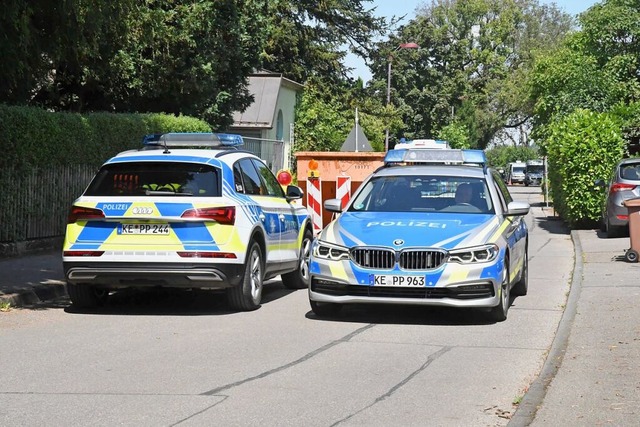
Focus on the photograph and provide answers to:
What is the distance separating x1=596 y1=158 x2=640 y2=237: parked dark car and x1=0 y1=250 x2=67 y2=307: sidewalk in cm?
1130

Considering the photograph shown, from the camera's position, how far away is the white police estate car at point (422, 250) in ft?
37.5

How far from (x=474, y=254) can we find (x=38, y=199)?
9941 millimetres

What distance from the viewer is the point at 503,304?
12.0 metres

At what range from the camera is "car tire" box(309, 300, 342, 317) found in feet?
40.5

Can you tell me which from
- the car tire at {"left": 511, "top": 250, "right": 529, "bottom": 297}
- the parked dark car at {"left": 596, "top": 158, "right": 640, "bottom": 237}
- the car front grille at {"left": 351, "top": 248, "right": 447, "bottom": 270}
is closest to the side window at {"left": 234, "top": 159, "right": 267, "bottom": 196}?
the car front grille at {"left": 351, "top": 248, "right": 447, "bottom": 270}

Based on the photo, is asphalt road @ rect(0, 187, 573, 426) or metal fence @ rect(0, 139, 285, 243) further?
metal fence @ rect(0, 139, 285, 243)

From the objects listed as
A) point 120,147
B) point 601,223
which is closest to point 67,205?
point 120,147

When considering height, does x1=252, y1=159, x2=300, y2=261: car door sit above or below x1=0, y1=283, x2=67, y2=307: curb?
above

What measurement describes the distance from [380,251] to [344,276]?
1.48ft

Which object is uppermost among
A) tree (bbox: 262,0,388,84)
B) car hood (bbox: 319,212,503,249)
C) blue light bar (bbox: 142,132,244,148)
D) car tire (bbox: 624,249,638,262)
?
tree (bbox: 262,0,388,84)

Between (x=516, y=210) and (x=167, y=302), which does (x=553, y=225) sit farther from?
(x=167, y=302)

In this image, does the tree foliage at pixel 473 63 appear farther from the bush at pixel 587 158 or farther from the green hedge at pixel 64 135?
the green hedge at pixel 64 135

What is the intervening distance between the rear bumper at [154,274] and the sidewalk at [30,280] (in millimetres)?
1382

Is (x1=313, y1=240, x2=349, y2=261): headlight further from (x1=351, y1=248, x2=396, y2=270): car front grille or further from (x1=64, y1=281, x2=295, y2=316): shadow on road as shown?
(x1=64, y1=281, x2=295, y2=316): shadow on road
